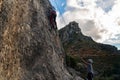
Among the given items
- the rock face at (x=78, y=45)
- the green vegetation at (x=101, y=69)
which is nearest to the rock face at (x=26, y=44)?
the green vegetation at (x=101, y=69)

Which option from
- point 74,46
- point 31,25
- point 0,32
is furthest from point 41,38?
point 74,46

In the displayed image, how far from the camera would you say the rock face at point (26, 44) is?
59.6ft

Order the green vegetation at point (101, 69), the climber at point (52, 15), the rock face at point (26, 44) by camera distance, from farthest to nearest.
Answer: the green vegetation at point (101, 69)
the climber at point (52, 15)
the rock face at point (26, 44)

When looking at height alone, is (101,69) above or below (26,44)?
below

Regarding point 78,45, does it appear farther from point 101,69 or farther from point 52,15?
point 52,15

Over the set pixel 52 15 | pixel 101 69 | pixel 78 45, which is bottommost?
pixel 101 69

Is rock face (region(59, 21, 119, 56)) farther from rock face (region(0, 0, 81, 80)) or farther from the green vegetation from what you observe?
rock face (region(0, 0, 81, 80))

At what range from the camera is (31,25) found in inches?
816

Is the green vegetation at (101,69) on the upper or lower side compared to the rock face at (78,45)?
lower

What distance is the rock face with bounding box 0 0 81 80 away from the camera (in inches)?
715

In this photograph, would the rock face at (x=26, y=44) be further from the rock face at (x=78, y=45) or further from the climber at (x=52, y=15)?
the rock face at (x=78, y=45)

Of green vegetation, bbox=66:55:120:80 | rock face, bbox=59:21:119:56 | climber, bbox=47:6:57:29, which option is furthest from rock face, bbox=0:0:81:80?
rock face, bbox=59:21:119:56

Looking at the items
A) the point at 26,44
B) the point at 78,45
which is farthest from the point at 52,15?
Answer: the point at 78,45

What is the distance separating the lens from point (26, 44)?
19.8 meters
